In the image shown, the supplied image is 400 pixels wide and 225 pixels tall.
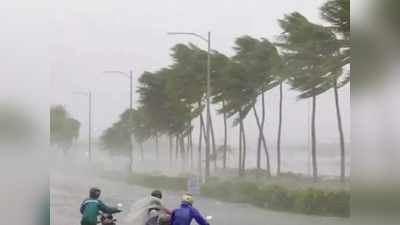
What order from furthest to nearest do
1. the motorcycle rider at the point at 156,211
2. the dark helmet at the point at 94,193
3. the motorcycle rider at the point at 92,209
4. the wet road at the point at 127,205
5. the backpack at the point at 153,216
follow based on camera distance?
1. the dark helmet at the point at 94,193
2. the motorcycle rider at the point at 92,209
3. the backpack at the point at 153,216
4. the motorcycle rider at the point at 156,211
5. the wet road at the point at 127,205

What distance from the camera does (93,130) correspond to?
7.16 m

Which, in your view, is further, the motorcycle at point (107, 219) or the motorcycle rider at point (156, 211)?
the motorcycle at point (107, 219)

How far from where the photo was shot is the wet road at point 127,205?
20.4ft

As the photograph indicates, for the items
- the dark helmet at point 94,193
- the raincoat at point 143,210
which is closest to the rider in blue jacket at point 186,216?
the raincoat at point 143,210

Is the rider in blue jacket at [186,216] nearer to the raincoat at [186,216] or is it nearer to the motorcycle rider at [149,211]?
the raincoat at [186,216]

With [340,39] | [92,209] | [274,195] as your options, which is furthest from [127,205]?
[340,39]

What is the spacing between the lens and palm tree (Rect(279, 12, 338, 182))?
6.02m

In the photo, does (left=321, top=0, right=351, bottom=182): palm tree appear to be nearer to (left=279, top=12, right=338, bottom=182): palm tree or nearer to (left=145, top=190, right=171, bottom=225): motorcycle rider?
(left=279, top=12, right=338, bottom=182): palm tree

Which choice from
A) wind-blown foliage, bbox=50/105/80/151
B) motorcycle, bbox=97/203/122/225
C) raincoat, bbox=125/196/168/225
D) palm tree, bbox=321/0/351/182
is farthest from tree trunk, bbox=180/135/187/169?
palm tree, bbox=321/0/351/182

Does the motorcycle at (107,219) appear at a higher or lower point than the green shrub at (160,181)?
lower

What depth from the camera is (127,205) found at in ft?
23.0

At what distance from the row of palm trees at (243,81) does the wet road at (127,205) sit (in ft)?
1.30

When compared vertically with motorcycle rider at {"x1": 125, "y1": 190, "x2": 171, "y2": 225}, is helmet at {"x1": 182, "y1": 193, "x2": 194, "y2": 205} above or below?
above

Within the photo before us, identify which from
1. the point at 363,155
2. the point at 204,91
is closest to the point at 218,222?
the point at 204,91
